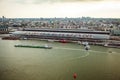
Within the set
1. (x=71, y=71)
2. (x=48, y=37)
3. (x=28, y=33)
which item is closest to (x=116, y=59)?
(x=71, y=71)

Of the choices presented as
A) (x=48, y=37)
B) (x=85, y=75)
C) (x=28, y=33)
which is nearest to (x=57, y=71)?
(x=85, y=75)

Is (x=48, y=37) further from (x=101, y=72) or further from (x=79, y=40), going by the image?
(x=101, y=72)

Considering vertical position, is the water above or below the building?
below

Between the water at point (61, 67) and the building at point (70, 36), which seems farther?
the building at point (70, 36)

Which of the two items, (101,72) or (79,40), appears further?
(79,40)

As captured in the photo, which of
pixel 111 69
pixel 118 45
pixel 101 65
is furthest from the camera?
pixel 118 45

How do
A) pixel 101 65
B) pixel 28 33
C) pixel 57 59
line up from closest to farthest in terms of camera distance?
pixel 101 65 < pixel 57 59 < pixel 28 33

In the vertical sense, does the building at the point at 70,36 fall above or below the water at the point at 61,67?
above

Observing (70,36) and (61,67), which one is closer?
(61,67)

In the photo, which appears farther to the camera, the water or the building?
the building
